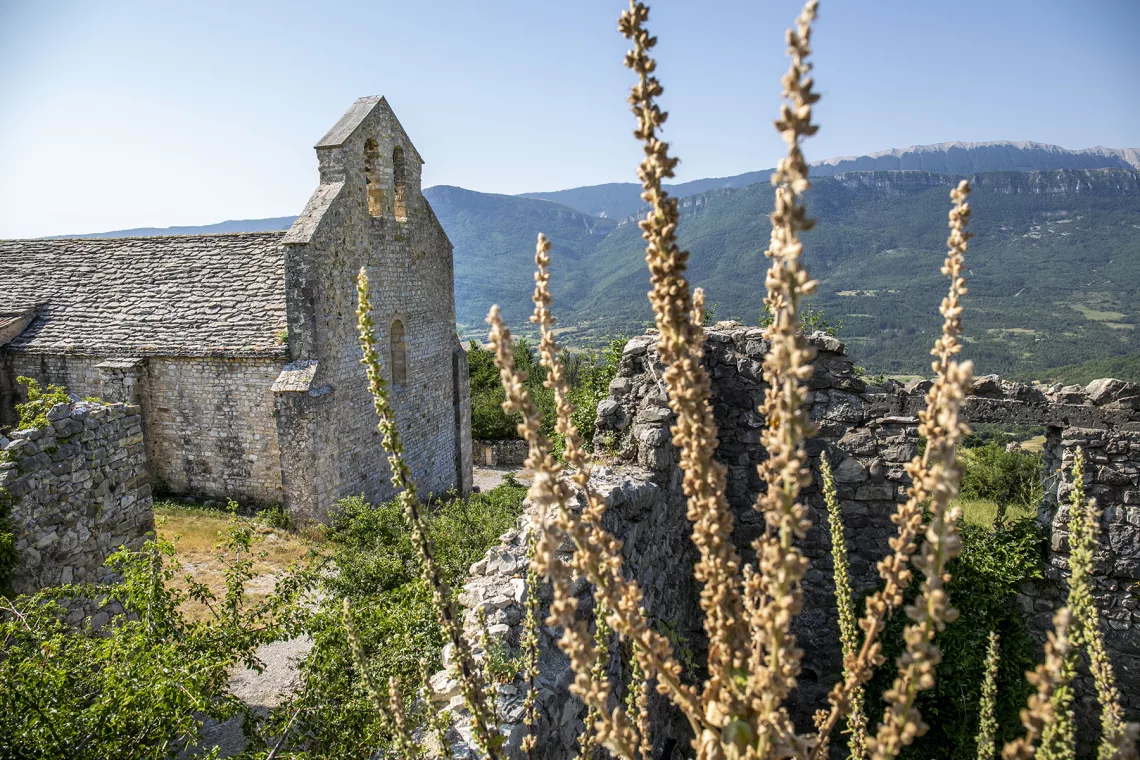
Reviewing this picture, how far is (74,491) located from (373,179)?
11.1m

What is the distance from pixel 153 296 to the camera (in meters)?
17.1

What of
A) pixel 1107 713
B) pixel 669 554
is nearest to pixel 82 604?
pixel 669 554

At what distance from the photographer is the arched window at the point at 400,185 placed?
55.9ft

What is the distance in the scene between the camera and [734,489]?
895 centimetres

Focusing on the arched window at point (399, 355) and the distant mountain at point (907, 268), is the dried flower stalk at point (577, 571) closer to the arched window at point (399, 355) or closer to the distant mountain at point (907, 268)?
the arched window at point (399, 355)

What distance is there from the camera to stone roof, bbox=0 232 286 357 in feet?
51.7

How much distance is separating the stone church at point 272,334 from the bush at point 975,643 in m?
11.7

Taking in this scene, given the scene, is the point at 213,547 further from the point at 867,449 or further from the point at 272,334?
the point at 867,449

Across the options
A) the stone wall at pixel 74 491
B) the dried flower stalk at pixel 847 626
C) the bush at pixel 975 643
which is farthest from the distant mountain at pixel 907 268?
the dried flower stalk at pixel 847 626

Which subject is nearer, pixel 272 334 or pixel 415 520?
pixel 415 520

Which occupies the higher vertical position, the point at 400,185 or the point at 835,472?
the point at 400,185

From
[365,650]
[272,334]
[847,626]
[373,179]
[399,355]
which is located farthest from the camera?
[399,355]

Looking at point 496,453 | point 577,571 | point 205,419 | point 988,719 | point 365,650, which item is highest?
point 577,571

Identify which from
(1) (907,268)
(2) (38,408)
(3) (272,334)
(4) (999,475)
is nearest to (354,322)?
(3) (272,334)
